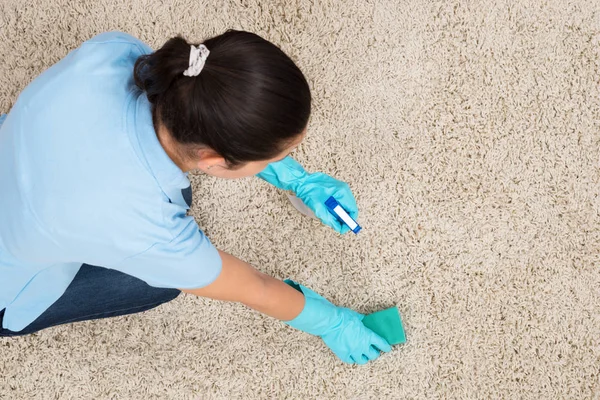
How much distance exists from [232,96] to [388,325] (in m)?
0.59

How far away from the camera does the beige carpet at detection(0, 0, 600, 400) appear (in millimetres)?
953

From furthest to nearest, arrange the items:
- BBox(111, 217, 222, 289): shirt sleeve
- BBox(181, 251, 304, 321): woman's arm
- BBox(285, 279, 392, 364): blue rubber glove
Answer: BBox(285, 279, 392, 364): blue rubber glove
BBox(181, 251, 304, 321): woman's arm
BBox(111, 217, 222, 289): shirt sleeve

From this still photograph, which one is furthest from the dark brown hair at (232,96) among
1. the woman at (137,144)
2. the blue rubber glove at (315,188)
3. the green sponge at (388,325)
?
the green sponge at (388,325)

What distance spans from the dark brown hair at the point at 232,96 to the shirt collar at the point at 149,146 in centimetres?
3

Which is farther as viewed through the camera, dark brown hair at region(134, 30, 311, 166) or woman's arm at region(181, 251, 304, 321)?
woman's arm at region(181, 251, 304, 321)

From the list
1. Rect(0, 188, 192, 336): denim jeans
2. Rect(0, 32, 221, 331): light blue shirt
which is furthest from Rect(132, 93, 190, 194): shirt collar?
Rect(0, 188, 192, 336): denim jeans

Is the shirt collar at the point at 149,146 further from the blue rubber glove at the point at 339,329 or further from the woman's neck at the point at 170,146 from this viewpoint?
the blue rubber glove at the point at 339,329

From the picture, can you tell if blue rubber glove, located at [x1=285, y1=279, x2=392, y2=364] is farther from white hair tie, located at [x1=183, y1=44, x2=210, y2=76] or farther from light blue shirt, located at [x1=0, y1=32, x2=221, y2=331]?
white hair tie, located at [x1=183, y1=44, x2=210, y2=76]

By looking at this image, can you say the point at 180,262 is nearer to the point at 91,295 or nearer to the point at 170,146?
the point at 170,146

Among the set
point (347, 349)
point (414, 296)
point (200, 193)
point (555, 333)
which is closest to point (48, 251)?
point (200, 193)

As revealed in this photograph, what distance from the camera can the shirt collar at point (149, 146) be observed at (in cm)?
58

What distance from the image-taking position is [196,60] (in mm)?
498

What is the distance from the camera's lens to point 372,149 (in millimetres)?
979

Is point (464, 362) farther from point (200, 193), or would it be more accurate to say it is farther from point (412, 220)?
point (200, 193)
